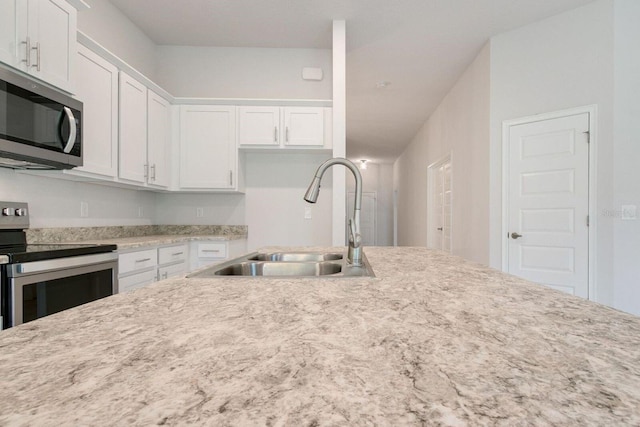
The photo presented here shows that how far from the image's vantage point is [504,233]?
3.38m

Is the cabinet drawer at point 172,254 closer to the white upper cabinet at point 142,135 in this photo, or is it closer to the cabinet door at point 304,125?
the white upper cabinet at point 142,135

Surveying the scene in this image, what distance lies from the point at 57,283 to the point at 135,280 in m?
0.68

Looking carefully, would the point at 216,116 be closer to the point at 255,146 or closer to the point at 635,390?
the point at 255,146

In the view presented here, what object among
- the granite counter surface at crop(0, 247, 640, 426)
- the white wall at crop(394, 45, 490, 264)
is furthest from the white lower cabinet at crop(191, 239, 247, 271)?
the white wall at crop(394, 45, 490, 264)

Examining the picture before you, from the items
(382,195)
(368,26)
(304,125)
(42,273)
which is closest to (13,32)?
(42,273)

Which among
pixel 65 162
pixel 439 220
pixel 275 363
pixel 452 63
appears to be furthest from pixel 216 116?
pixel 439 220

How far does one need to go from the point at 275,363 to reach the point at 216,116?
10.8ft

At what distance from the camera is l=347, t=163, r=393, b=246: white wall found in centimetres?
1025

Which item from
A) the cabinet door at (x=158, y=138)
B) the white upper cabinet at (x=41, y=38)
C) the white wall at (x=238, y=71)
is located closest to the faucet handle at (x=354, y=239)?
the white upper cabinet at (x=41, y=38)

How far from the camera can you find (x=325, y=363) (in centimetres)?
40

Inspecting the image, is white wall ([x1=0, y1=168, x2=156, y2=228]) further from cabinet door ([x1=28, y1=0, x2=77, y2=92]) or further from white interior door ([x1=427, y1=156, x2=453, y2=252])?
white interior door ([x1=427, y1=156, x2=453, y2=252])

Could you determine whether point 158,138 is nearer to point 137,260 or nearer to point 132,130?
point 132,130

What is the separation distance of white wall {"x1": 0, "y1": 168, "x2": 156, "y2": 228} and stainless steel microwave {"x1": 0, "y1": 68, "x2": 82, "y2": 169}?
0.15m

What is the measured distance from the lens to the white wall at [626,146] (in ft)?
8.91
